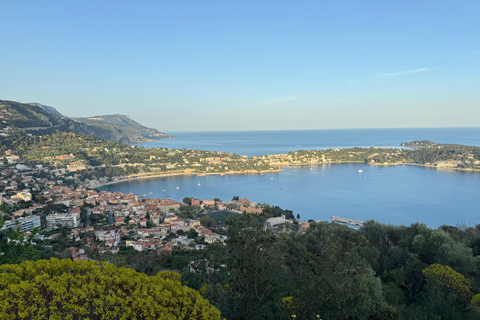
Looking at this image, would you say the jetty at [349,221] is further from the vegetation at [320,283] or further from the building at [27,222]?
the building at [27,222]

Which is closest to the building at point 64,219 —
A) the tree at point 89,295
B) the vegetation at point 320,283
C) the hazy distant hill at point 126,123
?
the vegetation at point 320,283

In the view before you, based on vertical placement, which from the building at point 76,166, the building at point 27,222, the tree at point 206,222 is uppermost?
the building at point 76,166

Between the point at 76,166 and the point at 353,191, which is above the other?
the point at 76,166

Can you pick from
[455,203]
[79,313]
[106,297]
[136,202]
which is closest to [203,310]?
[106,297]

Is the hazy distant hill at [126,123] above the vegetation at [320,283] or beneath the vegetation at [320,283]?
above

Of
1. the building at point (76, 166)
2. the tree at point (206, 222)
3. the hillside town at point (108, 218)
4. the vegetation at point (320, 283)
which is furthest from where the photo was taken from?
the building at point (76, 166)

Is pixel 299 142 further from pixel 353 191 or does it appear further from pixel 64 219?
pixel 64 219

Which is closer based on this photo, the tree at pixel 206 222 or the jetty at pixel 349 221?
the tree at pixel 206 222

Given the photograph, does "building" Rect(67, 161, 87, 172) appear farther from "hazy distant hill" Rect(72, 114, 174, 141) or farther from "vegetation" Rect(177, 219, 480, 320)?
"hazy distant hill" Rect(72, 114, 174, 141)

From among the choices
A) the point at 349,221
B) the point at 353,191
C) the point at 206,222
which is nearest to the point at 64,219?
the point at 206,222
